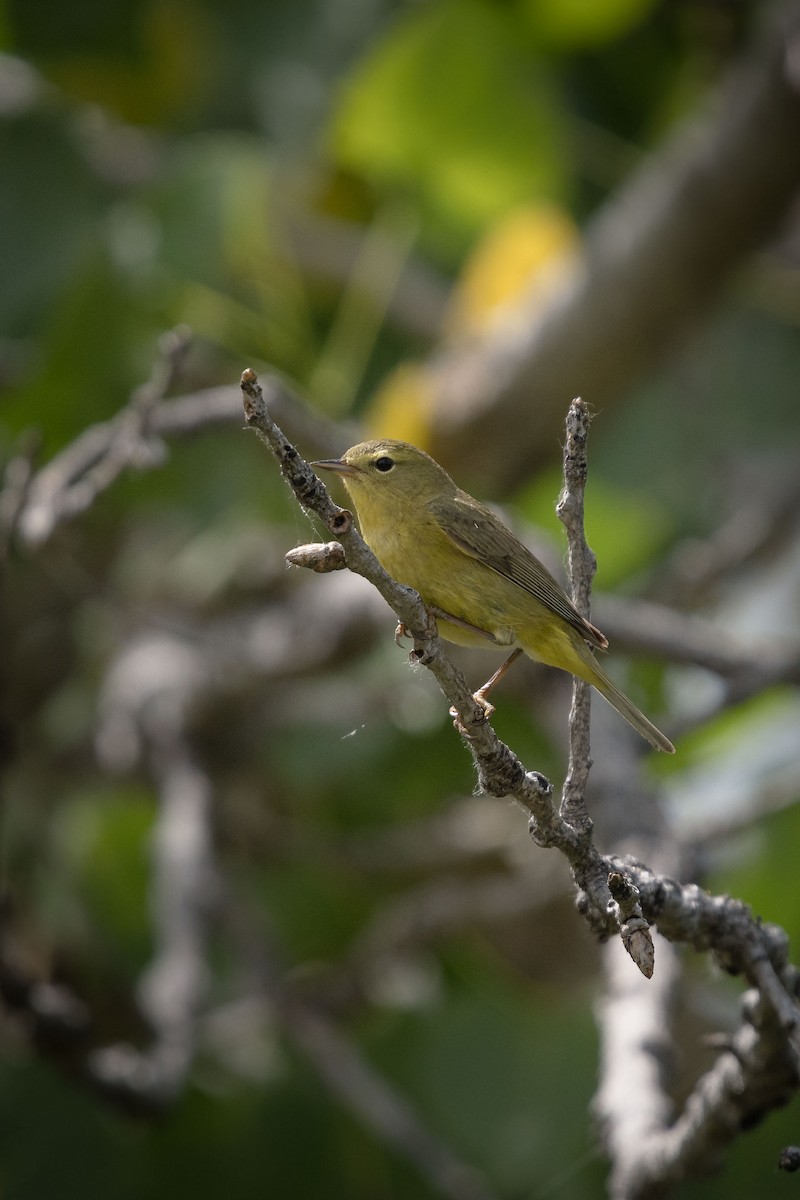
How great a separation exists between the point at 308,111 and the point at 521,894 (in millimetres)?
2863

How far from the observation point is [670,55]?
518 centimetres

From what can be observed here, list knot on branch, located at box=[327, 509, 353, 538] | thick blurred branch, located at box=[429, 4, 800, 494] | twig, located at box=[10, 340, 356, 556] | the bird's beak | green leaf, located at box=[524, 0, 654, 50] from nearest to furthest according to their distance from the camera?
1. knot on branch, located at box=[327, 509, 353, 538]
2. the bird's beak
3. twig, located at box=[10, 340, 356, 556]
4. thick blurred branch, located at box=[429, 4, 800, 494]
5. green leaf, located at box=[524, 0, 654, 50]

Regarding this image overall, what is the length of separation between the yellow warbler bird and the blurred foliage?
130 cm

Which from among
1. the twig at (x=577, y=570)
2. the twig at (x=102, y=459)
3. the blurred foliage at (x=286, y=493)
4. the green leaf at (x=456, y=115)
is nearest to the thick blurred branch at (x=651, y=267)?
the blurred foliage at (x=286, y=493)

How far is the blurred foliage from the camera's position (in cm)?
405

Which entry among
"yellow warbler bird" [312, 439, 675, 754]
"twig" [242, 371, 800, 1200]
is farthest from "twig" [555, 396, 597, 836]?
"yellow warbler bird" [312, 439, 675, 754]

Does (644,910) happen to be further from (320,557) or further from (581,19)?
(581,19)

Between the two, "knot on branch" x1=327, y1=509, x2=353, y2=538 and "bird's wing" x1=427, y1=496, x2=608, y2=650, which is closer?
"knot on branch" x1=327, y1=509, x2=353, y2=538

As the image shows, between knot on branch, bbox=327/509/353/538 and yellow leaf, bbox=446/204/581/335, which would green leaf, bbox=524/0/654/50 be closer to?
yellow leaf, bbox=446/204/581/335

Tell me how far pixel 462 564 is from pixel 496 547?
0.21ft

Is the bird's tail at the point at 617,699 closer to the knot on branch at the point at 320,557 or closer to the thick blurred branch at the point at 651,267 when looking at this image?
the knot on branch at the point at 320,557

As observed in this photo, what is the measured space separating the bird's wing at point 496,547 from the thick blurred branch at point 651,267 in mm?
2265

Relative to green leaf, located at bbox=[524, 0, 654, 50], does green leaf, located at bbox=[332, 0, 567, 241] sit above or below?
below

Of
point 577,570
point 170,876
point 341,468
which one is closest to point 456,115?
point 170,876
